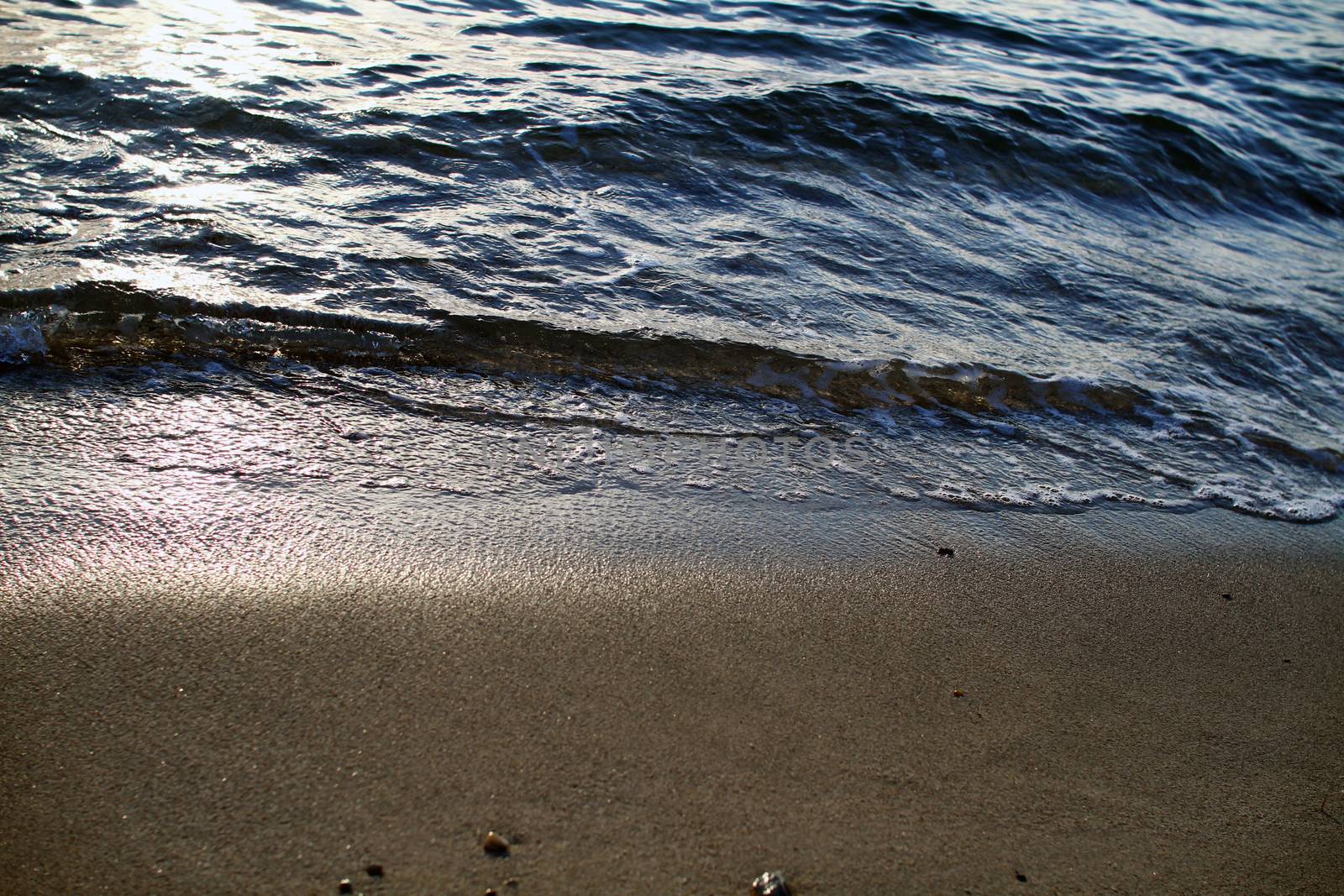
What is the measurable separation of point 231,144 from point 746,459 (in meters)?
3.57

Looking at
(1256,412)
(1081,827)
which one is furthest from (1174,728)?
(1256,412)

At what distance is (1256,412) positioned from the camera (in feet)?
12.5

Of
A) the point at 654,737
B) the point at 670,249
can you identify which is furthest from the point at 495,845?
the point at 670,249

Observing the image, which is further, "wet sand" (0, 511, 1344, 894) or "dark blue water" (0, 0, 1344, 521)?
"dark blue water" (0, 0, 1344, 521)

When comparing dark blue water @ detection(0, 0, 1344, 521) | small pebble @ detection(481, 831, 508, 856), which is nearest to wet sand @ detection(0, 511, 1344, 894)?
small pebble @ detection(481, 831, 508, 856)

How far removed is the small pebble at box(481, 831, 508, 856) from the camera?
1438 mm

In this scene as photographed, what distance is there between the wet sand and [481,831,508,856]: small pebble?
0.02m

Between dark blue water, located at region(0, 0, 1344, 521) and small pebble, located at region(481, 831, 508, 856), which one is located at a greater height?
dark blue water, located at region(0, 0, 1344, 521)

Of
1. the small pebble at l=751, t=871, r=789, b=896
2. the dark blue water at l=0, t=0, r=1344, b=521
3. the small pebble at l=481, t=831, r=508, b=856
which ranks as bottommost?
the small pebble at l=751, t=871, r=789, b=896

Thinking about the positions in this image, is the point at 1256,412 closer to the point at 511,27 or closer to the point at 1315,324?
the point at 1315,324

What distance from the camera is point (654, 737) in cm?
170

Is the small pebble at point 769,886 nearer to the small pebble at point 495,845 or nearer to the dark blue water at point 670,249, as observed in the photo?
the small pebble at point 495,845

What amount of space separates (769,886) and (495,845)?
42cm

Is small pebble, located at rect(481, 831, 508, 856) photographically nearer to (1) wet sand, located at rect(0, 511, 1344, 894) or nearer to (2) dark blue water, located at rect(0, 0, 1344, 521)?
(1) wet sand, located at rect(0, 511, 1344, 894)
